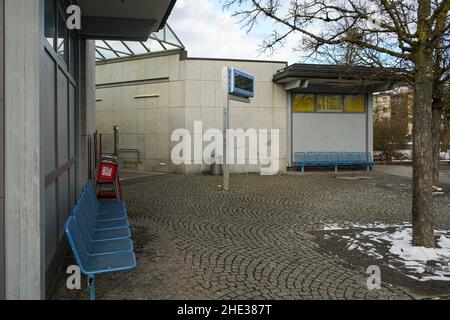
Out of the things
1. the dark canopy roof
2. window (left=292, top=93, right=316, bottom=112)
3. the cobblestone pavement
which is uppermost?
the dark canopy roof

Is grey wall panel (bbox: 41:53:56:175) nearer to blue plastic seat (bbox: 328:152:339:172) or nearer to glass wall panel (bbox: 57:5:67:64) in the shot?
glass wall panel (bbox: 57:5:67:64)

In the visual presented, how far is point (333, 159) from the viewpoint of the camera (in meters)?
17.2

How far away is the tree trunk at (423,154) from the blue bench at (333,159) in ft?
36.8

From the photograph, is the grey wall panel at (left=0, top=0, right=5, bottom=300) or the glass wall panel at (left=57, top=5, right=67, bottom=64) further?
the glass wall panel at (left=57, top=5, right=67, bottom=64)

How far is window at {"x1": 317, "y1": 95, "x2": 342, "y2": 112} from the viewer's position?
17391 millimetres

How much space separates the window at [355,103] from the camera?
58.2 ft

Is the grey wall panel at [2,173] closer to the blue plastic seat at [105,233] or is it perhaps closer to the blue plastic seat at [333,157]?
the blue plastic seat at [105,233]

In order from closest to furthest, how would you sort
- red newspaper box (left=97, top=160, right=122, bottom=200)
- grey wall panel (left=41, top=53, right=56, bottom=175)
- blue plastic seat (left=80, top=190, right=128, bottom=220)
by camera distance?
grey wall panel (left=41, top=53, right=56, bottom=175) < blue plastic seat (left=80, top=190, right=128, bottom=220) < red newspaper box (left=97, top=160, right=122, bottom=200)

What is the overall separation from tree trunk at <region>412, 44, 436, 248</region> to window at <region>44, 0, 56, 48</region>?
15.8 feet

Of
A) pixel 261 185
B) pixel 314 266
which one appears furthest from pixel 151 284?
pixel 261 185

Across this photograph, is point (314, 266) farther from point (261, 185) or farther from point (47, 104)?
point (261, 185)

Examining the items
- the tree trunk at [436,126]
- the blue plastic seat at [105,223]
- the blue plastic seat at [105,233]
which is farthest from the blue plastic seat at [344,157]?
the blue plastic seat at [105,233]

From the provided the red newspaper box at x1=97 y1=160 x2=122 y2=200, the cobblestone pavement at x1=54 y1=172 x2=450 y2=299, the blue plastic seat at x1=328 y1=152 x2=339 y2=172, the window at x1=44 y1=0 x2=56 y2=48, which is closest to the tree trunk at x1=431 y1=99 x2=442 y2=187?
the cobblestone pavement at x1=54 y1=172 x2=450 y2=299

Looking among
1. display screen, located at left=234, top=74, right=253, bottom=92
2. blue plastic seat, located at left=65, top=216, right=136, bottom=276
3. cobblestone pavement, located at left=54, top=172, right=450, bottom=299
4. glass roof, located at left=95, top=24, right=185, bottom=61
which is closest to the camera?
blue plastic seat, located at left=65, top=216, right=136, bottom=276
